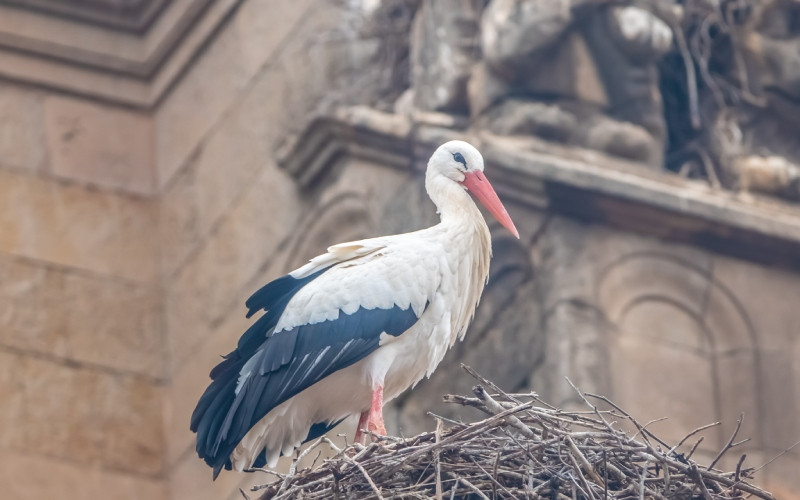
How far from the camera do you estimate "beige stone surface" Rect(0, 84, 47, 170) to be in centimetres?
1691

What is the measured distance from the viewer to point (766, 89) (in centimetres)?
1577

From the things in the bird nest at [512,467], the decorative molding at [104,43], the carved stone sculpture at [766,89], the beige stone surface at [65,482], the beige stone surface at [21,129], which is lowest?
the beige stone surface at [65,482]

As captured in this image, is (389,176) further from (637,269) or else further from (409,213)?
(637,269)

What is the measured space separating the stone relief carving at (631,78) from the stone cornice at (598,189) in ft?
0.52

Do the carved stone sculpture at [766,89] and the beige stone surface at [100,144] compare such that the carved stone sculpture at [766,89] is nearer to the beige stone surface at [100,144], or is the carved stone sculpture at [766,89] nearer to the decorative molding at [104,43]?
the decorative molding at [104,43]

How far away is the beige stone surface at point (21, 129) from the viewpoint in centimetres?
1691

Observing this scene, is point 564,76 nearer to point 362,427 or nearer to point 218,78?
point 218,78

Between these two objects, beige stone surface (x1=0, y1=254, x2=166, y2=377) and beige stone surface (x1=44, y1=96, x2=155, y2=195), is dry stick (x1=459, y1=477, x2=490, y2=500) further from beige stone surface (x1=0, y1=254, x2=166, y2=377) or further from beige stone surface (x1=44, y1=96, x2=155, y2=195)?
beige stone surface (x1=44, y1=96, x2=155, y2=195)

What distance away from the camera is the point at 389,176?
15219 mm

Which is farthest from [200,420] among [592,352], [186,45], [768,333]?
[186,45]

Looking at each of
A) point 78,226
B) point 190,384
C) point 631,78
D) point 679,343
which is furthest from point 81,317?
point 679,343

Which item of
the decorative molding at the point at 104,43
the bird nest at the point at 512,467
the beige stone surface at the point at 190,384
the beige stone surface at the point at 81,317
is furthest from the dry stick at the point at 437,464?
the decorative molding at the point at 104,43

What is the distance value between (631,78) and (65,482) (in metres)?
3.46

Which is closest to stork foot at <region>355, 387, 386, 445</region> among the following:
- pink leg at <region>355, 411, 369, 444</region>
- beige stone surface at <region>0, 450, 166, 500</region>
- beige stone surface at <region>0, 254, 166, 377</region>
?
pink leg at <region>355, 411, 369, 444</region>
